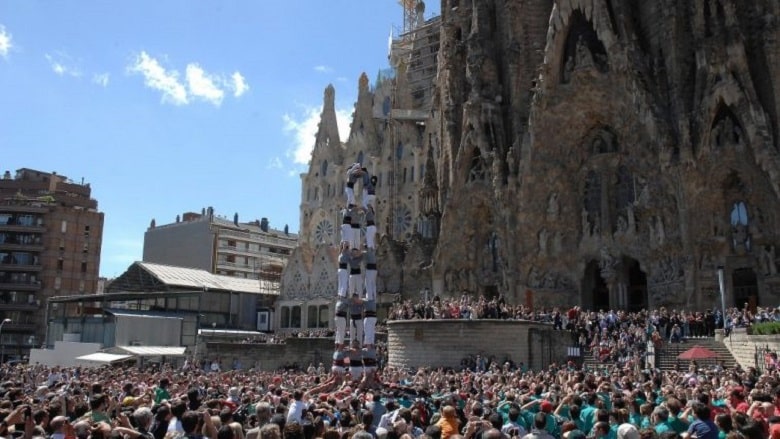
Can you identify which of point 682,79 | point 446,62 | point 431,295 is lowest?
point 431,295

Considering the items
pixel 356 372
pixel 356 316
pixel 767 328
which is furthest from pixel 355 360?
pixel 767 328

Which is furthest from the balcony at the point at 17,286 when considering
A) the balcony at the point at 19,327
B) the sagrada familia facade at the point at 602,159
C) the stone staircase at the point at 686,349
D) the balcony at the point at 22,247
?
the stone staircase at the point at 686,349

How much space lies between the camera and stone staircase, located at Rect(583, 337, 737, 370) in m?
28.8

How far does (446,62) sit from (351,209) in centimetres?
3077

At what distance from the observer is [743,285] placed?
126ft

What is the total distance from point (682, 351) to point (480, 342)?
8882 millimetres

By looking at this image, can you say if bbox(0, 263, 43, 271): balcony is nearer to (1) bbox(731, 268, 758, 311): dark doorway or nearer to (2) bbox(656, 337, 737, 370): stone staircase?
(2) bbox(656, 337, 737, 370): stone staircase

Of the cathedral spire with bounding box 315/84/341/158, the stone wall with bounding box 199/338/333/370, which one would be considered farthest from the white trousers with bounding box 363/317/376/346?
the cathedral spire with bounding box 315/84/341/158

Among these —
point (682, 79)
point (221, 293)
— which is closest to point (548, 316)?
point (682, 79)

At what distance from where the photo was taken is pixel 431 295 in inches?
1956

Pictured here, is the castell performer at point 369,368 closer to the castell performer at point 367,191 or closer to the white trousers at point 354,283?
the white trousers at point 354,283

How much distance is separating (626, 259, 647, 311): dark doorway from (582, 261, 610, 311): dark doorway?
5.15 feet

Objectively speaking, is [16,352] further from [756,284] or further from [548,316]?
[756,284]

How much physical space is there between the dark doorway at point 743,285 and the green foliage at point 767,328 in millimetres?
11524
